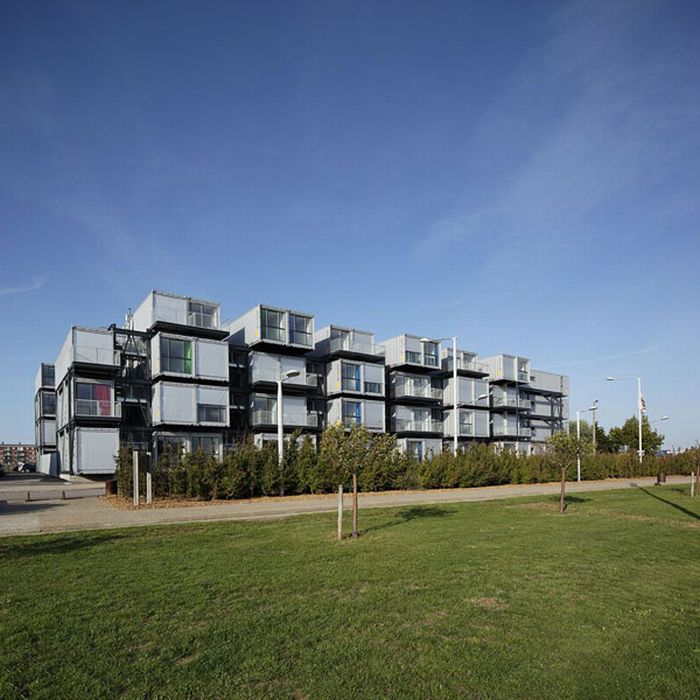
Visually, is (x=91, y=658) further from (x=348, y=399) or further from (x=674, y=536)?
(x=348, y=399)

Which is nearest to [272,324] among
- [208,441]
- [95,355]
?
[208,441]

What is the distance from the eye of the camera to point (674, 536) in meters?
13.2

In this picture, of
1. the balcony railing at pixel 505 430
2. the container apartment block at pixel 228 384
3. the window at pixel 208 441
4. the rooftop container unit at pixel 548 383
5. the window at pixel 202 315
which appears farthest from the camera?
the rooftop container unit at pixel 548 383

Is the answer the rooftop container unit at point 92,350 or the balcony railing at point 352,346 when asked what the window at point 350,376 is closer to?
the balcony railing at point 352,346

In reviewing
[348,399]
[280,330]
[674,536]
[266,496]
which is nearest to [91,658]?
[674,536]

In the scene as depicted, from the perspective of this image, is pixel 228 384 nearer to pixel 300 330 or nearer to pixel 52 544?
pixel 300 330

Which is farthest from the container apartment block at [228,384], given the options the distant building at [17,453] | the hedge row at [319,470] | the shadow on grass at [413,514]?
the distant building at [17,453]

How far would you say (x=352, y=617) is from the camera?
6777mm

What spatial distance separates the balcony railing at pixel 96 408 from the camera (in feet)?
121

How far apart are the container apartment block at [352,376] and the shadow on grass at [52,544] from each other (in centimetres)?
3506

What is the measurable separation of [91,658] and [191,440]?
36.9 meters

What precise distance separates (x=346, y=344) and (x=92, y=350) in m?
21.1

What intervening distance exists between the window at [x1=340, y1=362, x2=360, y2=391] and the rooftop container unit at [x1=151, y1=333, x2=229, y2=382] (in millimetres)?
11369

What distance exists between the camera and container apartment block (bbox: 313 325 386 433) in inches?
1943
